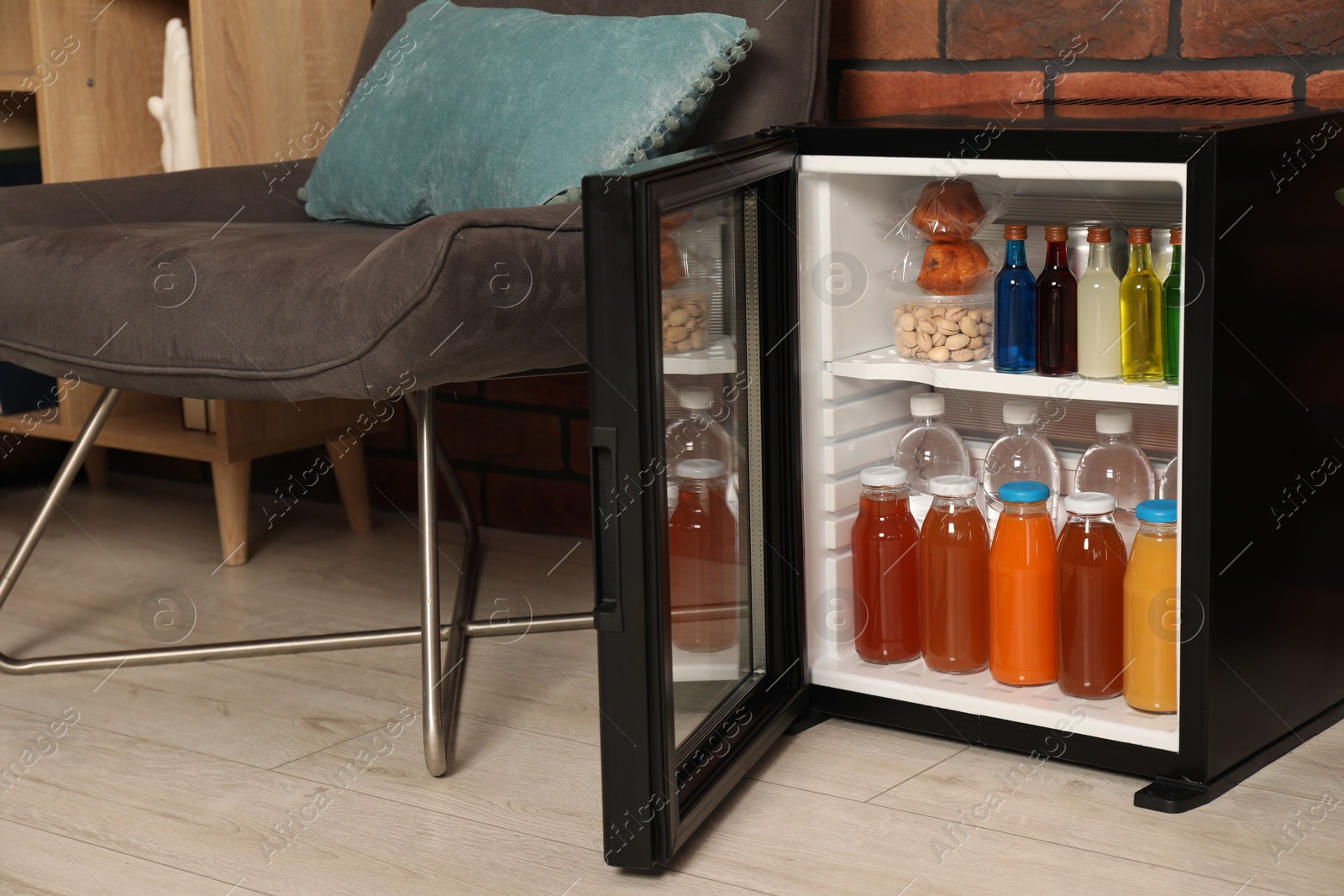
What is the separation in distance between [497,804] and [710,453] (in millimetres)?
339

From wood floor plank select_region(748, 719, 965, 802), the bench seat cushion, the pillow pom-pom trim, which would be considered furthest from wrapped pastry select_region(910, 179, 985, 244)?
wood floor plank select_region(748, 719, 965, 802)

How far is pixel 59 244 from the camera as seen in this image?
127 centimetres

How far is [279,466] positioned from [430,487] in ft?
3.30

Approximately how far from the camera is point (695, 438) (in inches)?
44.4

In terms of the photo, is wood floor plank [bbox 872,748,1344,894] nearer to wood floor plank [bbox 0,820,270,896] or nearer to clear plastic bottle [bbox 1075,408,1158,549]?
clear plastic bottle [bbox 1075,408,1158,549]

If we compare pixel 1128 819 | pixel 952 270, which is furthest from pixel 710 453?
pixel 1128 819

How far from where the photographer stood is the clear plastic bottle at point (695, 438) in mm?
1086

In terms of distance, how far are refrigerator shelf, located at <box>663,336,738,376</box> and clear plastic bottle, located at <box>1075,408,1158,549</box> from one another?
1.15 ft

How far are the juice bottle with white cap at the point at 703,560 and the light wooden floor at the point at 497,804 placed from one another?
149mm

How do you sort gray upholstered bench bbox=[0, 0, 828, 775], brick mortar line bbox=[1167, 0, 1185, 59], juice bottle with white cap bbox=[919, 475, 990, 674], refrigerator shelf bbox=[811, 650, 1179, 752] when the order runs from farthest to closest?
brick mortar line bbox=[1167, 0, 1185, 59], juice bottle with white cap bbox=[919, 475, 990, 674], refrigerator shelf bbox=[811, 650, 1179, 752], gray upholstered bench bbox=[0, 0, 828, 775]

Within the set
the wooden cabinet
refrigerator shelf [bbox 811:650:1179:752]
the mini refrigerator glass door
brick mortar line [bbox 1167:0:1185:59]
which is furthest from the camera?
the wooden cabinet

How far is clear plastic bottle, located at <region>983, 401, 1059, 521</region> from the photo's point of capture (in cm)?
133

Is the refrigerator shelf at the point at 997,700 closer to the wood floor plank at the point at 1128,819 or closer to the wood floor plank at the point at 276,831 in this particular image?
the wood floor plank at the point at 1128,819

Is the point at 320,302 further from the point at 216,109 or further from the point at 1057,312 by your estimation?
the point at 216,109
